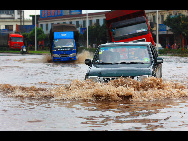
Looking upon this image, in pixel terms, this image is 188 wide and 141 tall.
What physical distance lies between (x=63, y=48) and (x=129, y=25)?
23.4 ft

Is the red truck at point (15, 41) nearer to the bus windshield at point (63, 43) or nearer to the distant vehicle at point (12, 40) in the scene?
the distant vehicle at point (12, 40)

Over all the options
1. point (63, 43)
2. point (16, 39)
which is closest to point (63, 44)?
point (63, 43)

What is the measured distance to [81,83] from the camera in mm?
13227

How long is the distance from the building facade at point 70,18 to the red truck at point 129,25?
6983cm

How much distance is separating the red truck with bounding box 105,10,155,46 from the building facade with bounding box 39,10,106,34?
69.8 metres

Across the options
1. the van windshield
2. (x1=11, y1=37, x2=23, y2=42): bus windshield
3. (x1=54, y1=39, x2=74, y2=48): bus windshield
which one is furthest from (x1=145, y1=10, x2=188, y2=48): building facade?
the van windshield

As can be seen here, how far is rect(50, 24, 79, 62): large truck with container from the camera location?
38875 millimetres

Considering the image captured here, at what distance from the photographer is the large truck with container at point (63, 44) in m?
38.9

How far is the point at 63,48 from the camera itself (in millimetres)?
39000

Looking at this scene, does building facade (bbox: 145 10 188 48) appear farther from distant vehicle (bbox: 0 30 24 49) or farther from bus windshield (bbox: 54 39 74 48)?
bus windshield (bbox: 54 39 74 48)

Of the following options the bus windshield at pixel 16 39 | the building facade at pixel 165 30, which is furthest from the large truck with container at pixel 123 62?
the bus windshield at pixel 16 39

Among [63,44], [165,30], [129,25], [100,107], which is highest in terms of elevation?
[165,30]

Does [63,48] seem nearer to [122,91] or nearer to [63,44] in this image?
[63,44]
